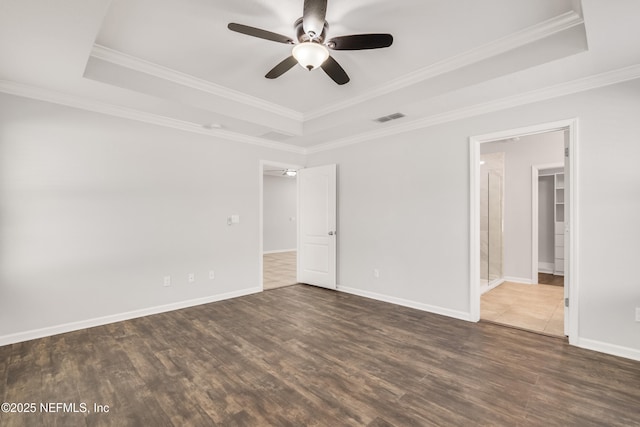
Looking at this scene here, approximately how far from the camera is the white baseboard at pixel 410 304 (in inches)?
143

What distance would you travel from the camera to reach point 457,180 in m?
3.68

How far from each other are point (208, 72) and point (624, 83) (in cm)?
422

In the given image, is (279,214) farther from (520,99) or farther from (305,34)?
(305,34)

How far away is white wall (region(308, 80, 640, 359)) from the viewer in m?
2.67

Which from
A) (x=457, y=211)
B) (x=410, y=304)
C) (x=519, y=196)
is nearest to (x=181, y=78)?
(x=457, y=211)

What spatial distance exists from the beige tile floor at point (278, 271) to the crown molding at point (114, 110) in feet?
8.61

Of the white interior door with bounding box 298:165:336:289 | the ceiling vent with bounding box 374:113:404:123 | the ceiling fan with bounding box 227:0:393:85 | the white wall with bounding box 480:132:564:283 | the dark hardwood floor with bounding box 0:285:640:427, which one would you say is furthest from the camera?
the white wall with bounding box 480:132:564:283

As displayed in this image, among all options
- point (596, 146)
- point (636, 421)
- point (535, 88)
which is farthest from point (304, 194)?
point (636, 421)

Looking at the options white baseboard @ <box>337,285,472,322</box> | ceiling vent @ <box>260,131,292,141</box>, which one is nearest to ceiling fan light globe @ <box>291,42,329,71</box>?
ceiling vent @ <box>260,131,292,141</box>

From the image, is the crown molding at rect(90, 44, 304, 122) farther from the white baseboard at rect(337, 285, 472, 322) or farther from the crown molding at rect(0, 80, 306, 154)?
the white baseboard at rect(337, 285, 472, 322)

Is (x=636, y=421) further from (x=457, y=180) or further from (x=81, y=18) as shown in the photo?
(x=81, y=18)

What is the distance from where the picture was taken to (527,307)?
405cm

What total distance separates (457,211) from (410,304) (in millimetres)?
1480

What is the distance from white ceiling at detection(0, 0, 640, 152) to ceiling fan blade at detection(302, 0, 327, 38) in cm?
38
